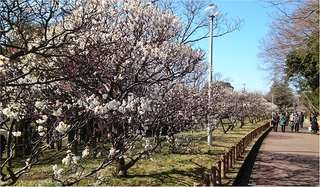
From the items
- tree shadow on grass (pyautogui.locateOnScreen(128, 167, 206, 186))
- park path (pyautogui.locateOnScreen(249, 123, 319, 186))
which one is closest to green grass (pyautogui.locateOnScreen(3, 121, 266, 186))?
tree shadow on grass (pyautogui.locateOnScreen(128, 167, 206, 186))

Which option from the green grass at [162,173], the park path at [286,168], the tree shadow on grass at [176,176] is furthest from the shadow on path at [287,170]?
the tree shadow on grass at [176,176]

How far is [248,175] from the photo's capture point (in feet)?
19.5

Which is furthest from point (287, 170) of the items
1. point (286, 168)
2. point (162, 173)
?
point (162, 173)

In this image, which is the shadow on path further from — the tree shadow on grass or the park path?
the tree shadow on grass

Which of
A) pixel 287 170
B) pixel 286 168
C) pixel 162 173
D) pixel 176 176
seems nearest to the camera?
pixel 176 176

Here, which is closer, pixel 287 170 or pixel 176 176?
pixel 176 176

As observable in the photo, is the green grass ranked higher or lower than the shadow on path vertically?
higher

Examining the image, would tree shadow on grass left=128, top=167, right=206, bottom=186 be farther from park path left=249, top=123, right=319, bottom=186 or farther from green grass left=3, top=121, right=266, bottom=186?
park path left=249, top=123, right=319, bottom=186

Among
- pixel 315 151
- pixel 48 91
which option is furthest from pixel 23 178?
pixel 315 151

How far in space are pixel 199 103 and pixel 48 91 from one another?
13.9 ft

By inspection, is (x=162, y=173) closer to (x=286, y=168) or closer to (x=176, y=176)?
(x=176, y=176)

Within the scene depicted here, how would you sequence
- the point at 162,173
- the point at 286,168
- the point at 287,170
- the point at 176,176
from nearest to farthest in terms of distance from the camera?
the point at 176,176 < the point at 162,173 < the point at 287,170 < the point at 286,168

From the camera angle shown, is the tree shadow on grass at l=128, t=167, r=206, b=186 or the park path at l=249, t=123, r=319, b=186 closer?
the tree shadow on grass at l=128, t=167, r=206, b=186

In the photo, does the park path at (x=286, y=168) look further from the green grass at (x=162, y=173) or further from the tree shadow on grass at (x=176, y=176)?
the tree shadow on grass at (x=176, y=176)
